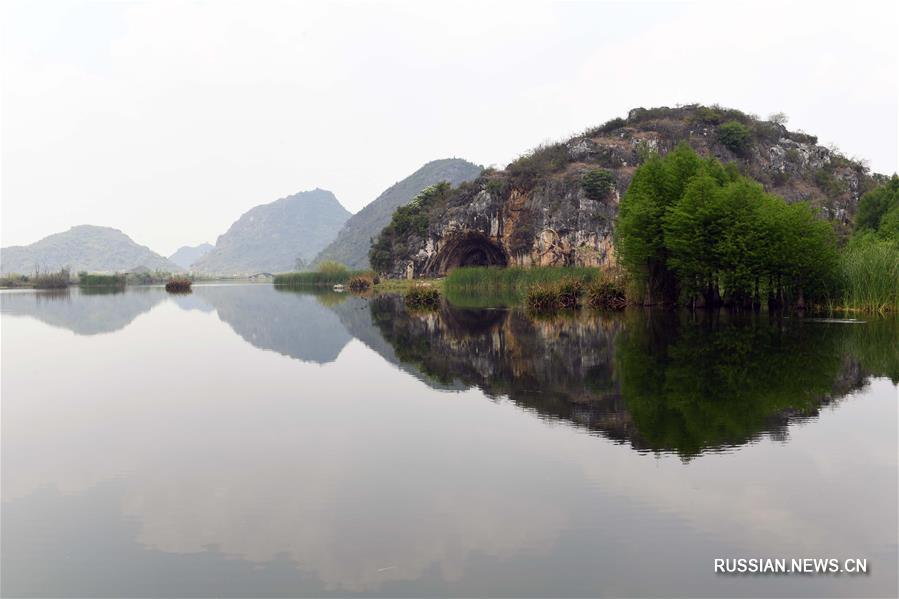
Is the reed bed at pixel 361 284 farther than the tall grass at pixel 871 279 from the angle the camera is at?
Yes

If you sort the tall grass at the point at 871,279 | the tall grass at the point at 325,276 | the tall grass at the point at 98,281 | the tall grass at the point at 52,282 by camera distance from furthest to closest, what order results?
the tall grass at the point at 325,276
the tall grass at the point at 98,281
the tall grass at the point at 52,282
the tall grass at the point at 871,279

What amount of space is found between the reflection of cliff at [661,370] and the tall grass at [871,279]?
5073mm

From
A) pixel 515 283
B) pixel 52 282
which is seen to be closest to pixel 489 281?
pixel 515 283

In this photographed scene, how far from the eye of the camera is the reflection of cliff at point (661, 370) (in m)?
11.0

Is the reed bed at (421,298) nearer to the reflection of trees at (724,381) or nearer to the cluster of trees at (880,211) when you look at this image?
the reflection of trees at (724,381)

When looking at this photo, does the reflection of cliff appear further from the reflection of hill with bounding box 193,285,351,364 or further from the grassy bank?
the grassy bank

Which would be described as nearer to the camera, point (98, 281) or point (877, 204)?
point (877, 204)

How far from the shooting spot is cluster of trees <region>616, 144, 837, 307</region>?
33750mm

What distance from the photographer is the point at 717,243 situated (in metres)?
35.1

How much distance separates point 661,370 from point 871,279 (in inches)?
886

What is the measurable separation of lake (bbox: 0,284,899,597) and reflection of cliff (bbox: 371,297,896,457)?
4.3 inches

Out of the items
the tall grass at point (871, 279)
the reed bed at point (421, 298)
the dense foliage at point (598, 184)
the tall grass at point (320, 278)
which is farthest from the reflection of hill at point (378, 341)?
the tall grass at point (320, 278)

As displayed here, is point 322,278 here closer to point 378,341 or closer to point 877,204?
point 877,204

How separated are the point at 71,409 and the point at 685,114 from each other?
111m
